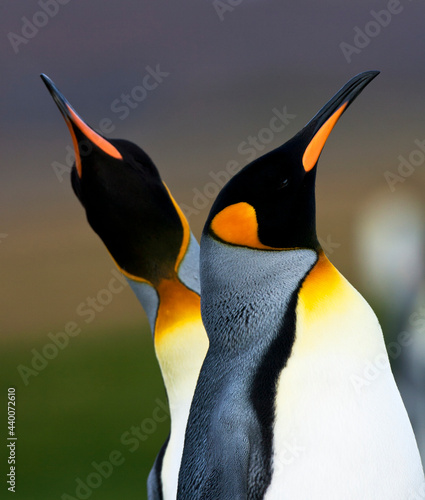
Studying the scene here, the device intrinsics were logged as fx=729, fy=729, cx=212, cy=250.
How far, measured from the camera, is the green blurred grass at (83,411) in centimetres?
341

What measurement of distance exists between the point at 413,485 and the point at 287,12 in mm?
10446

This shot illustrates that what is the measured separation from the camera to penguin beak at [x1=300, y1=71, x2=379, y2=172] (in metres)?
1.00

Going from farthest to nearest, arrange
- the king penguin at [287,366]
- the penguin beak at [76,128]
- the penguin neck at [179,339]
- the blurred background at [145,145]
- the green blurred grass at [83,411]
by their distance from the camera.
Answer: the blurred background at [145,145]
the green blurred grass at [83,411]
the penguin neck at [179,339]
the penguin beak at [76,128]
the king penguin at [287,366]

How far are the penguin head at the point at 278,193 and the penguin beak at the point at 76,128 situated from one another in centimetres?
37

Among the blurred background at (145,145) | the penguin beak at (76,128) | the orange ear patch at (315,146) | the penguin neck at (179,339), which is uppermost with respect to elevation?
the penguin beak at (76,128)

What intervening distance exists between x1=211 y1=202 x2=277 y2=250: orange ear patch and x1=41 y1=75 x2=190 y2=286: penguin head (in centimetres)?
38

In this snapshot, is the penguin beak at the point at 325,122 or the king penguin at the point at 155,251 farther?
the king penguin at the point at 155,251

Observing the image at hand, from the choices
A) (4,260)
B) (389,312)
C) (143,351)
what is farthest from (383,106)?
(389,312)

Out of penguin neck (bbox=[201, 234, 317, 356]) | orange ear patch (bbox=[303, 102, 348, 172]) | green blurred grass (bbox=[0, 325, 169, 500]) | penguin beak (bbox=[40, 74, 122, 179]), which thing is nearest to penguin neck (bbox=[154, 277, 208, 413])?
penguin beak (bbox=[40, 74, 122, 179])

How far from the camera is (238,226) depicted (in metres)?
1.01

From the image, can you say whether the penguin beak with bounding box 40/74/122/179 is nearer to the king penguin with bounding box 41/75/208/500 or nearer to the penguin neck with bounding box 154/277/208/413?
the king penguin with bounding box 41/75/208/500

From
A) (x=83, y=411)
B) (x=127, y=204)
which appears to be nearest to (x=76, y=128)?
(x=127, y=204)

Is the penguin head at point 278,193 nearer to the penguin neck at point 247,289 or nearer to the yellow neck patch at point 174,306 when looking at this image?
the penguin neck at point 247,289

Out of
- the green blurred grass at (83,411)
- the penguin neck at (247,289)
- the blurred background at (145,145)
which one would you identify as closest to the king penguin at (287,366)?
the penguin neck at (247,289)
